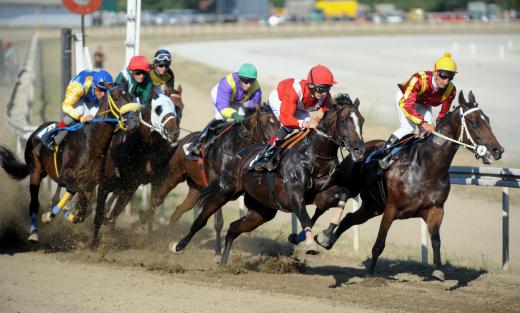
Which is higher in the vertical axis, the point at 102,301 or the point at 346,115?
the point at 346,115

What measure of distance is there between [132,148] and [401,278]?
376 cm

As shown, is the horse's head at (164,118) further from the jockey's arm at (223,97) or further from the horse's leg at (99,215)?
the horse's leg at (99,215)

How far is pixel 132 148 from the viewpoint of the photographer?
10.8 meters

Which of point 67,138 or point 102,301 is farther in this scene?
point 67,138

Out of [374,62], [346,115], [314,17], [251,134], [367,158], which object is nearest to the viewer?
[346,115]

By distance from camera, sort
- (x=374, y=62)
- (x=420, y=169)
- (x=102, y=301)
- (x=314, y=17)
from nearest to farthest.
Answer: (x=102, y=301), (x=420, y=169), (x=374, y=62), (x=314, y=17)

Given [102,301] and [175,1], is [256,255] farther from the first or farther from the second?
[175,1]

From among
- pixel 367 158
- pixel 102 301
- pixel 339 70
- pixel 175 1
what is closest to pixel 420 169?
pixel 367 158

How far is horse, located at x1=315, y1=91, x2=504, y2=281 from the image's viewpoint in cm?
826

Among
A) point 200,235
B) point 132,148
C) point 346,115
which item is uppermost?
point 346,115

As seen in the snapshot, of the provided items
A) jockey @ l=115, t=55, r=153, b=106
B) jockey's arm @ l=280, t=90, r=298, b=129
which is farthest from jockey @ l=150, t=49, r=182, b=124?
jockey's arm @ l=280, t=90, r=298, b=129

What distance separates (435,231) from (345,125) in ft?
4.61

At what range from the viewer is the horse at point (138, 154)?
33.6ft

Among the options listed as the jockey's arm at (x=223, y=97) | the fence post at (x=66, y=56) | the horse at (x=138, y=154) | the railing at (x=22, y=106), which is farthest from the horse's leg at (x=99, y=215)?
the railing at (x=22, y=106)
